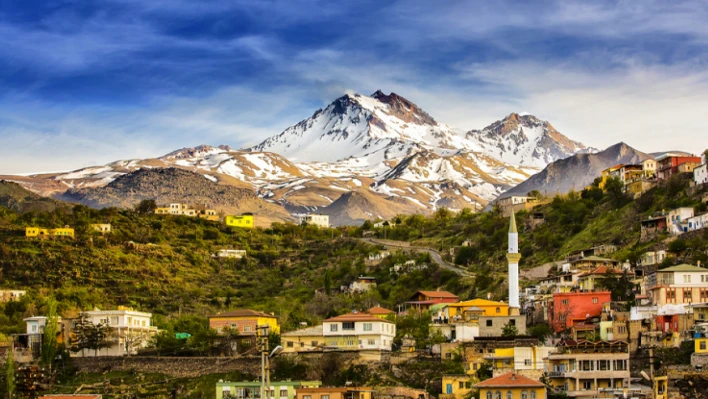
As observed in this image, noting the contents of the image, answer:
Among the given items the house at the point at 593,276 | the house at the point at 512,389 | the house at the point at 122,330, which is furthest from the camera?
the house at the point at 122,330

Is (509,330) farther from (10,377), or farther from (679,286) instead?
(10,377)

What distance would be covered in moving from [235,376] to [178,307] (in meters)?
34.4

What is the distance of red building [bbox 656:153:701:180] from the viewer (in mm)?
105312

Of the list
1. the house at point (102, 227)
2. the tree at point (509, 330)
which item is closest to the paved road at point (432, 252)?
the house at point (102, 227)

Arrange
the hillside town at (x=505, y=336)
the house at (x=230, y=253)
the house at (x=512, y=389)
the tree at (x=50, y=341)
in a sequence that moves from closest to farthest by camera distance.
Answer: the house at (x=512, y=389) < the hillside town at (x=505, y=336) < the tree at (x=50, y=341) < the house at (x=230, y=253)

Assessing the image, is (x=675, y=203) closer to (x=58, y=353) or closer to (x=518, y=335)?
(x=518, y=335)

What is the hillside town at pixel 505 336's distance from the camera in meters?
60.1

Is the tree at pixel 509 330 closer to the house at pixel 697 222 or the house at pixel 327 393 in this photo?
the house at pixel 327 393

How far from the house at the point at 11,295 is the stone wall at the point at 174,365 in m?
26.4

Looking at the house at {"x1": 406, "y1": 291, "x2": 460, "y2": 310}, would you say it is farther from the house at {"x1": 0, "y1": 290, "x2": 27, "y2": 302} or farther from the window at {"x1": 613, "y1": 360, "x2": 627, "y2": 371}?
the house at {"x1": 0, "y1": 290, "x2": 27, "y2": 302}

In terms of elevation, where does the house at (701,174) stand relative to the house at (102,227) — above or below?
above

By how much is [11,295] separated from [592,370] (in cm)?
5845

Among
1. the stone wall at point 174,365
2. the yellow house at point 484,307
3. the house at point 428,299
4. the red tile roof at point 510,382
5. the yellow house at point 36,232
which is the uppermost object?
the yellow house at point 36,232

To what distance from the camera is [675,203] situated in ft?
318
